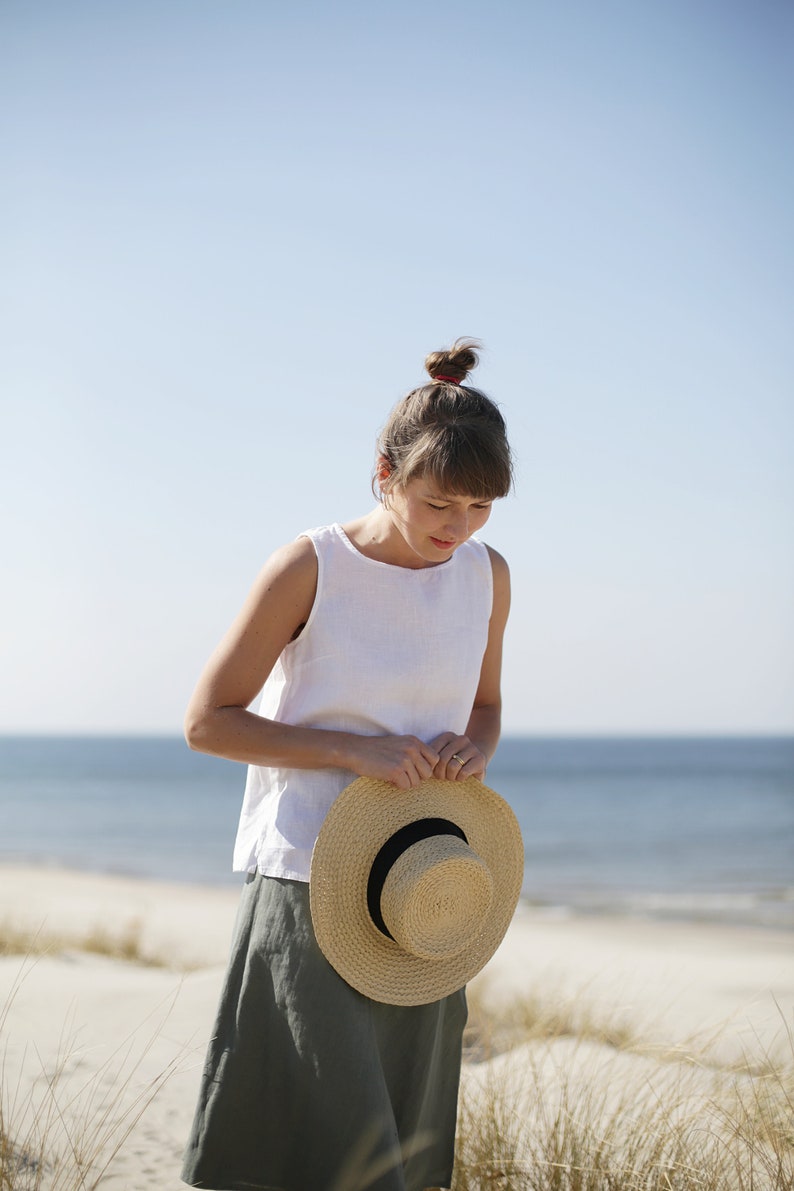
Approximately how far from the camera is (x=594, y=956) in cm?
999

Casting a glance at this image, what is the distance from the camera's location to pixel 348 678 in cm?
204

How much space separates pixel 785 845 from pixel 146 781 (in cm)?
2984

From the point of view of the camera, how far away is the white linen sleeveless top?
2.03m

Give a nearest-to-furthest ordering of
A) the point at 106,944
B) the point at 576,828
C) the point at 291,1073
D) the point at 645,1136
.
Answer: the point at 291,1073 → the point at 645,1136 → the point at 106,944 → the point at 576,828

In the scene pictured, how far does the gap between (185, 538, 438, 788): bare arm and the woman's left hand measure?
0.03 m

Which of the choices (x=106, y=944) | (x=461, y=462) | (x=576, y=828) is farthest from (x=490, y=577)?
(x=576, y=828)

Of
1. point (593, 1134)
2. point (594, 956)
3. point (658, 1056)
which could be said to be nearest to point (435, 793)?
point (593, 1134)

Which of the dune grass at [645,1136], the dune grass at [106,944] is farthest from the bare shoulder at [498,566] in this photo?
the dune grass at [106,944]

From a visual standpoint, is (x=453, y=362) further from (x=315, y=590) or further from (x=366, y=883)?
(x=366, y=883)

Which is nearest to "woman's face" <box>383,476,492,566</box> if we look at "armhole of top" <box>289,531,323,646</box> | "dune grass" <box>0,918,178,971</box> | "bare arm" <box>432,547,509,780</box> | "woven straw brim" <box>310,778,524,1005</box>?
"armhole of top" <box>289,531,323,646</box>

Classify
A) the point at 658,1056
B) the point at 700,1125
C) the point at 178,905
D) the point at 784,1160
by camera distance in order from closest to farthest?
the point at 784,1160 < the point at 700,1125 < the point at 658,1056 < the point at 178,905

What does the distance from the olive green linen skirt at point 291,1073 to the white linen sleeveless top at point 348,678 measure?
4.7 inches

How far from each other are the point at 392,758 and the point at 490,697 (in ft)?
1.88

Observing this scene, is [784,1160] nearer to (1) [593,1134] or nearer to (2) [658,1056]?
(1) [593,1134]
